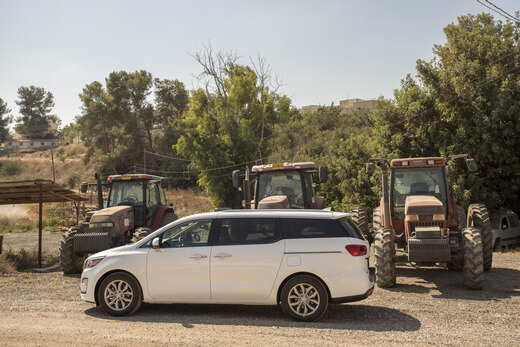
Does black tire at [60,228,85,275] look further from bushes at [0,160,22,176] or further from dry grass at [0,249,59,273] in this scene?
bushes at [0,160,22,176]

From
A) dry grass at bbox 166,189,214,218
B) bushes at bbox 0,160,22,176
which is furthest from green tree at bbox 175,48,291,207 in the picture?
bushes at bbox 0,160,22,176

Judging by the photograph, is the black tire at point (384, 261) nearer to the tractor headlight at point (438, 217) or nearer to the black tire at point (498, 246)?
the tractor headlight at point (438, 217)

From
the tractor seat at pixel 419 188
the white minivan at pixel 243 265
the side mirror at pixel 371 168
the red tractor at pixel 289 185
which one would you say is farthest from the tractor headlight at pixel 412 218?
the white minivan at pixel 243 265

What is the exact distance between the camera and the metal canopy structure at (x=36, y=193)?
15164 mm

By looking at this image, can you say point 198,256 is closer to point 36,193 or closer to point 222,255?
point 222,255

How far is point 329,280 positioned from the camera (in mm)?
7574

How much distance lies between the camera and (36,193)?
1678 cm

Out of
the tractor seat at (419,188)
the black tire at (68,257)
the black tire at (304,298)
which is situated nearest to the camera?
the black tire at (304,298)

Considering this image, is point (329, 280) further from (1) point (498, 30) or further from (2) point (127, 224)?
(1) point (498, 30)

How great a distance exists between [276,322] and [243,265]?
1.01 metres

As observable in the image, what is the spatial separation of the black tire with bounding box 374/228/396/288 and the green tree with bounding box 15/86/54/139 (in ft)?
336

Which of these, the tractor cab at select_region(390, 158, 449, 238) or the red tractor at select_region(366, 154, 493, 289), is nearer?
Result: the red tractor at select_region(366, 154, 493, 289)

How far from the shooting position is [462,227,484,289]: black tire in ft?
32.5

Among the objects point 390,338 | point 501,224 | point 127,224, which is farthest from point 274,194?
point 501,224
